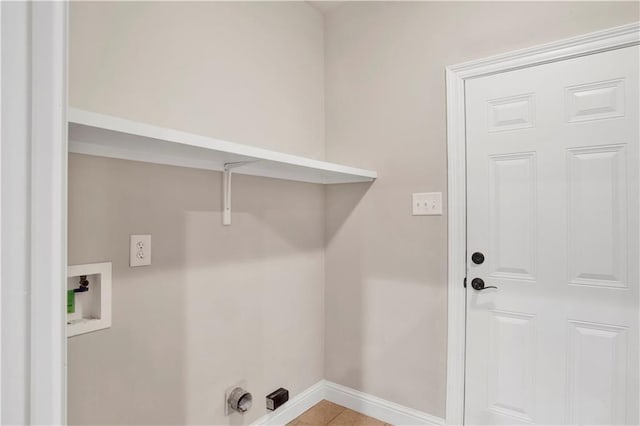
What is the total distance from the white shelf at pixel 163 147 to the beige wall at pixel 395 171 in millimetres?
412

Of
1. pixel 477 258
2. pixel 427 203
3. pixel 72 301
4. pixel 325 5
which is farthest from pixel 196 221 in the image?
pixel 325 5

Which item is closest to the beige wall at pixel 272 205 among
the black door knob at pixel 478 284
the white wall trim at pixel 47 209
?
the black door knob at pixel 478 284

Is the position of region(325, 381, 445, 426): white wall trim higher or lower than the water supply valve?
lower

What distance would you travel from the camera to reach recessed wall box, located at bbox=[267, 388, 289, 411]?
1.86 m

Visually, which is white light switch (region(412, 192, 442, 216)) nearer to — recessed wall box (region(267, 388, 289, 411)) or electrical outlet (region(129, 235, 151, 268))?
recessed wall box (region(267, 388, 289, 411))

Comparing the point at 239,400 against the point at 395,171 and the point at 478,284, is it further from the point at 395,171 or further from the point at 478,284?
the point at 395,171

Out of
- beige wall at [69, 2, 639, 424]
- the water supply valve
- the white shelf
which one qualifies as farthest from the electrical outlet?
the water supply valve

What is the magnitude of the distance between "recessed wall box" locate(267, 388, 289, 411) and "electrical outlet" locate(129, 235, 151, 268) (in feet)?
3.27

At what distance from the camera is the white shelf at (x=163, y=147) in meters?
0.99

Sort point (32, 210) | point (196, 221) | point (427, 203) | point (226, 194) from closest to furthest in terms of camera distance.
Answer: point (32, 210), point (196, 221), point (226, 194), point (427, 203)

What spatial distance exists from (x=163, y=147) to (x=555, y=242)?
171cm

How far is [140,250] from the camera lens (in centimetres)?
138

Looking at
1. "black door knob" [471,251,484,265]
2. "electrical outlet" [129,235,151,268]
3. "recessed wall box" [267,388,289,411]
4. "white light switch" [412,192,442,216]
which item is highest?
"white light switch" [412,192,442,216]

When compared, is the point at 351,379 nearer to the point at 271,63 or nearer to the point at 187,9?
the point at 271,63
